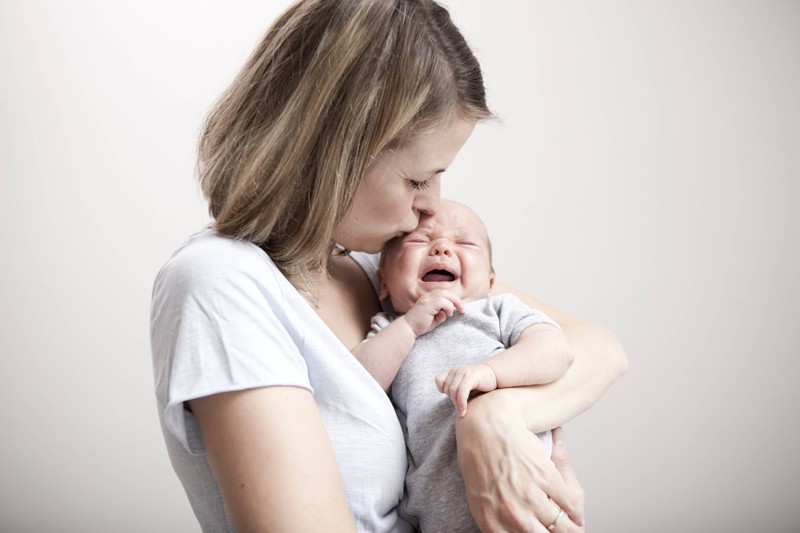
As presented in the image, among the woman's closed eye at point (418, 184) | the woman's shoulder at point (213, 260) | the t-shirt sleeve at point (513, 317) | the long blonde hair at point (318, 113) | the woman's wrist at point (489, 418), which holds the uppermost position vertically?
the long blonde hair at point (318, 113)

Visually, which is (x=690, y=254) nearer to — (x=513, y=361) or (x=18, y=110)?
(x=513, y=361)

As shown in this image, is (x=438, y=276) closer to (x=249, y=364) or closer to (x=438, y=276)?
(x=438, y=276)

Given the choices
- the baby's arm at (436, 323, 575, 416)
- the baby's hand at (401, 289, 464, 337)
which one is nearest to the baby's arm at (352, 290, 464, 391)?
the baby's hand at (401, 289, 464, 337)

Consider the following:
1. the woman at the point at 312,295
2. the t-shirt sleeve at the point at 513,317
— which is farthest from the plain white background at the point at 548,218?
the woman at the point at 312,295

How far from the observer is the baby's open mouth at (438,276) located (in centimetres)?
176

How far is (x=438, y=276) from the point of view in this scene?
1.76 m

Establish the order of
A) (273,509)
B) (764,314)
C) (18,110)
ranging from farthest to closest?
(764,314), (18,110), (273,509)

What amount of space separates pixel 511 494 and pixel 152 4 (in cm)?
232

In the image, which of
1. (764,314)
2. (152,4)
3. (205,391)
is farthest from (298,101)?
(764,314)

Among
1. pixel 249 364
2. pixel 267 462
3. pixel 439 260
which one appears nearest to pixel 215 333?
pixel 249 364

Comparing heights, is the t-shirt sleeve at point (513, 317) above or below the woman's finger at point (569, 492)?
above

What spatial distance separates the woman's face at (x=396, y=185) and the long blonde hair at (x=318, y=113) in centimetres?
3

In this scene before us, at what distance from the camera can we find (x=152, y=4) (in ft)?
10.1

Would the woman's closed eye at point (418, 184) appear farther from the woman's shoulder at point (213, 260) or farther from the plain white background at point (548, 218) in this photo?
the plain white background at point (548, 218)
